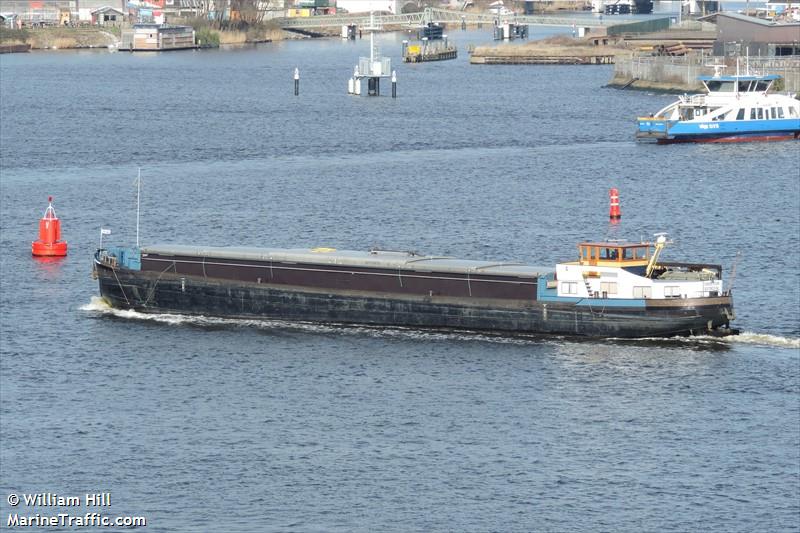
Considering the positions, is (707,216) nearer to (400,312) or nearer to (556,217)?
(556,217)

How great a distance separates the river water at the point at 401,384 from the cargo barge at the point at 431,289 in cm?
114

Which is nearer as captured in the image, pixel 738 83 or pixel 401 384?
pixel 401 384

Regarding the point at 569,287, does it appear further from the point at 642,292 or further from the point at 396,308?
the point at 396,308

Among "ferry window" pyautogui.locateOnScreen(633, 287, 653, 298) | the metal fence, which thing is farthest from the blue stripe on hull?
"ferry window" pyautogui.locateOnScreen(633, 287, 653, 298)

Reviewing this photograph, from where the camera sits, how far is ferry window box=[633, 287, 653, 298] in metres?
66.2

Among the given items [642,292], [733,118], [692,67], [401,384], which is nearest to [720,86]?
[733,118]

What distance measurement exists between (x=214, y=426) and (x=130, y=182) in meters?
57.2

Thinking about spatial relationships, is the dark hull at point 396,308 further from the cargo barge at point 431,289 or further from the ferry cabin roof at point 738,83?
the ferry cabin roof at point 738,83

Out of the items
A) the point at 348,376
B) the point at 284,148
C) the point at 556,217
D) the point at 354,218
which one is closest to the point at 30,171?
the point at 284,148

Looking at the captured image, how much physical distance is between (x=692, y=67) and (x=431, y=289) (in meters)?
102

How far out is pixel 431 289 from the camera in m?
70.0

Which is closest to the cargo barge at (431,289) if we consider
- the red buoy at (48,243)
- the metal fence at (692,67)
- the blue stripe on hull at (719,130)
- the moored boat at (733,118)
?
the red buoy at (48,243)

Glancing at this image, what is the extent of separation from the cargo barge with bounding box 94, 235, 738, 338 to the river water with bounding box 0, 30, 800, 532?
3.74ft

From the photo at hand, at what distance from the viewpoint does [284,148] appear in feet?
427
